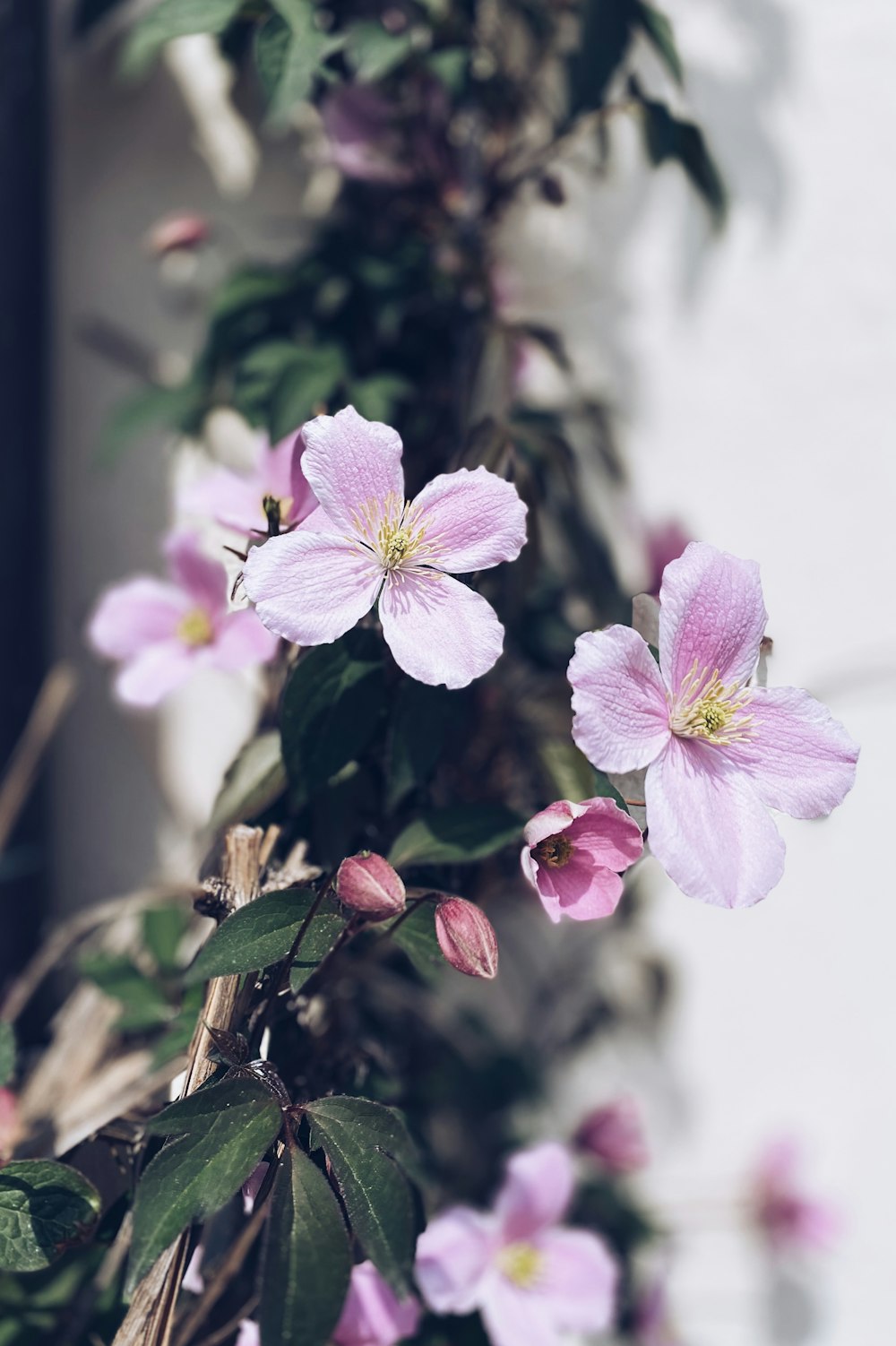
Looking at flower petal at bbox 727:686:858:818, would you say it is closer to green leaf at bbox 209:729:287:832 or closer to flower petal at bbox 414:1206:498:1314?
green leaf at bbox 209:729:287:832

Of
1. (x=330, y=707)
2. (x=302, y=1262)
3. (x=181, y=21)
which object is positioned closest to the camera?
(x=302, y=1262)

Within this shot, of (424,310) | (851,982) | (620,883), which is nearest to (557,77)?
(424,310)

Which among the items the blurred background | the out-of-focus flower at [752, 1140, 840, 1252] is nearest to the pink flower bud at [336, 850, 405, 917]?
the blurred background

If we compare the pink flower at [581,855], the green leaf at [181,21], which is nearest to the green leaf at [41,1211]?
the pink flower at [581,855]

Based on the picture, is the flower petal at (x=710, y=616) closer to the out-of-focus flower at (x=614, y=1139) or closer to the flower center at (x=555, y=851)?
the flower center at (x=555, y=851)

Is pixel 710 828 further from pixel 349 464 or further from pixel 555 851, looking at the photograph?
pixel 349 464

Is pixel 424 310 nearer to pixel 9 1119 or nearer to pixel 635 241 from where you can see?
pixel 635 241

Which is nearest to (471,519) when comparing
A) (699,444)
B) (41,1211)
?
(41,1211)
